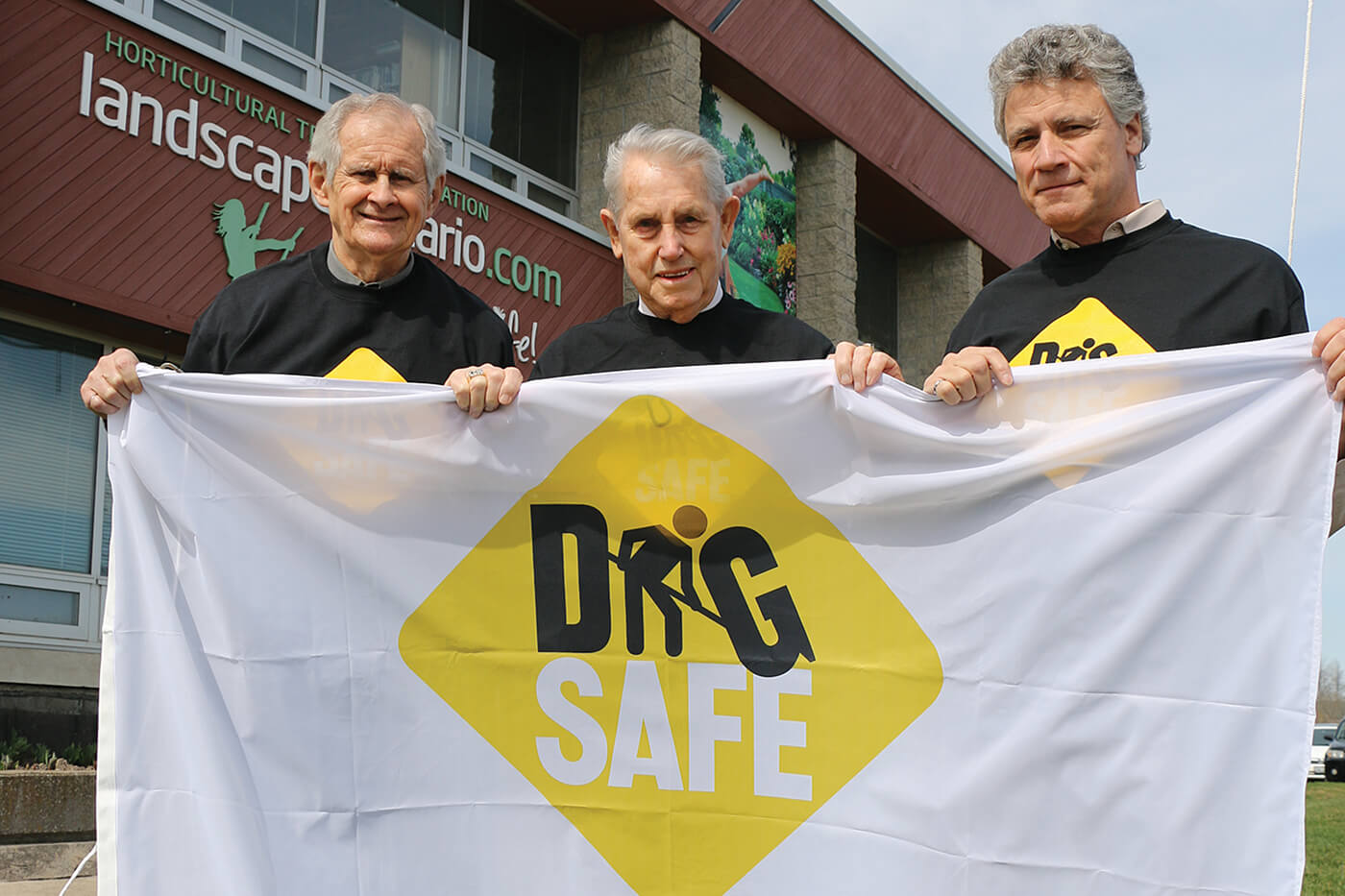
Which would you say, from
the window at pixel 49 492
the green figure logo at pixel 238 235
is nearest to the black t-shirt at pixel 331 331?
the window at pixel 49 492

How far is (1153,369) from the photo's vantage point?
2652 millimetres

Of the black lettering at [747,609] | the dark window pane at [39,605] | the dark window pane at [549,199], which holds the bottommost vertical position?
the dark window pane at [39,605]

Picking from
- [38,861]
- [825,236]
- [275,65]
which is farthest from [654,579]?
[825,236]

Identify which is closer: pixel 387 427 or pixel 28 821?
pixel 387 427

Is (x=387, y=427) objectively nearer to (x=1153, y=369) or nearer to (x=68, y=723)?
(x=1153, y=369)

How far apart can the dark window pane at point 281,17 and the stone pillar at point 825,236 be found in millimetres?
6738

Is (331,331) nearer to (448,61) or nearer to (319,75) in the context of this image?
(319,75)

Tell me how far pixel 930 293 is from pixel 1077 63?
16163mm

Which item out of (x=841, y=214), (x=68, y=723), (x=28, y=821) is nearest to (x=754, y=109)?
(x=841, y=214)

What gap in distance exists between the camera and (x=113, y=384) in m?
3.06

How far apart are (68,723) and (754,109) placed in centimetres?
943

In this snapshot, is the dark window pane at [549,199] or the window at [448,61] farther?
the dark window pane at [549,199]

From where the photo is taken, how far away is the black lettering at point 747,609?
278 cm

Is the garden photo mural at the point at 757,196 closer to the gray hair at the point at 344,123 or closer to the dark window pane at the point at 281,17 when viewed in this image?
the dark window pane at the point at 281,17
